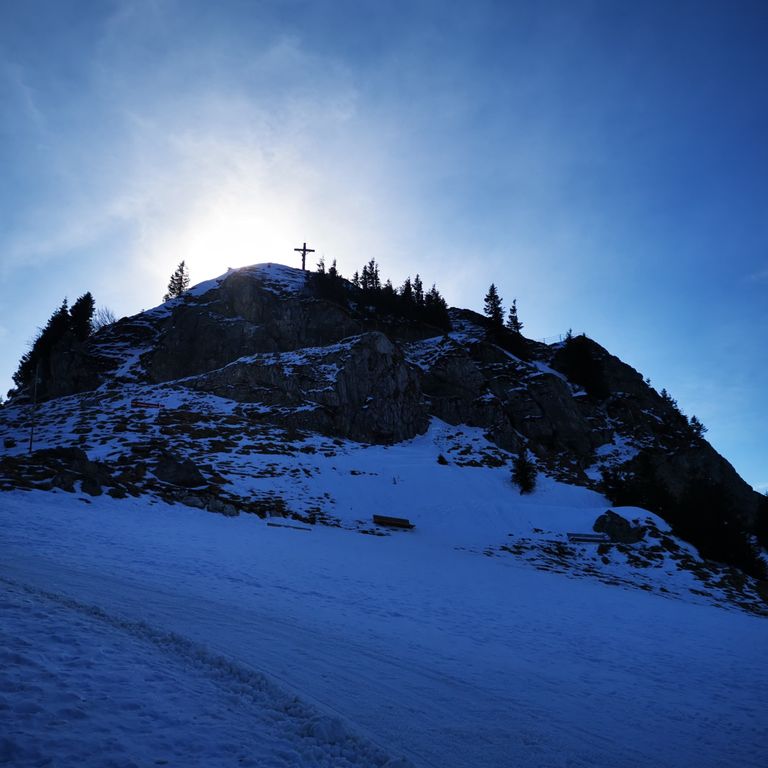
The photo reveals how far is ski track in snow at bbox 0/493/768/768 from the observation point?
3.29 meters

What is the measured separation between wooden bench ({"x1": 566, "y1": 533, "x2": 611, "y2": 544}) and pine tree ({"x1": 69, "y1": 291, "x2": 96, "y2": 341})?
6440cm

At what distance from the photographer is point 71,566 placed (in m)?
8.22

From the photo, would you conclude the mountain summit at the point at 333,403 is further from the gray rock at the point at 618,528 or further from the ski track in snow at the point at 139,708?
the ski track in snow at the point at 139,708

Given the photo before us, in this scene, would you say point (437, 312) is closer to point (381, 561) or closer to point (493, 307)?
point (493, 307)

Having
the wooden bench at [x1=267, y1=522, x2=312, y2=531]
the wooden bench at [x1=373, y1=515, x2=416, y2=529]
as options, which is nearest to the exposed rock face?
the wooden bench at [x1=373, y1=515, x2=416, y2=529]

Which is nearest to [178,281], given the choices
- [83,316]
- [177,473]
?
→ [83,316]

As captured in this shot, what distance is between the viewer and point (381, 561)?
1415 centimetres

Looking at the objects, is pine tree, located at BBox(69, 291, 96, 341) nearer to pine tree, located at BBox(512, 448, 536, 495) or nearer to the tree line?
the tree line

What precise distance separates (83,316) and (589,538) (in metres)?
67.4

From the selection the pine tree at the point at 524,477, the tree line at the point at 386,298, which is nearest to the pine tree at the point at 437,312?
the tree line at the point at 386,298

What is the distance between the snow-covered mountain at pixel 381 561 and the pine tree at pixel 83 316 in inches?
541

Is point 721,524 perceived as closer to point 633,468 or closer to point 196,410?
point 633,468

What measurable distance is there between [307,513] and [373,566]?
28.5 ft

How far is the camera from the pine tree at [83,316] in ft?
197
